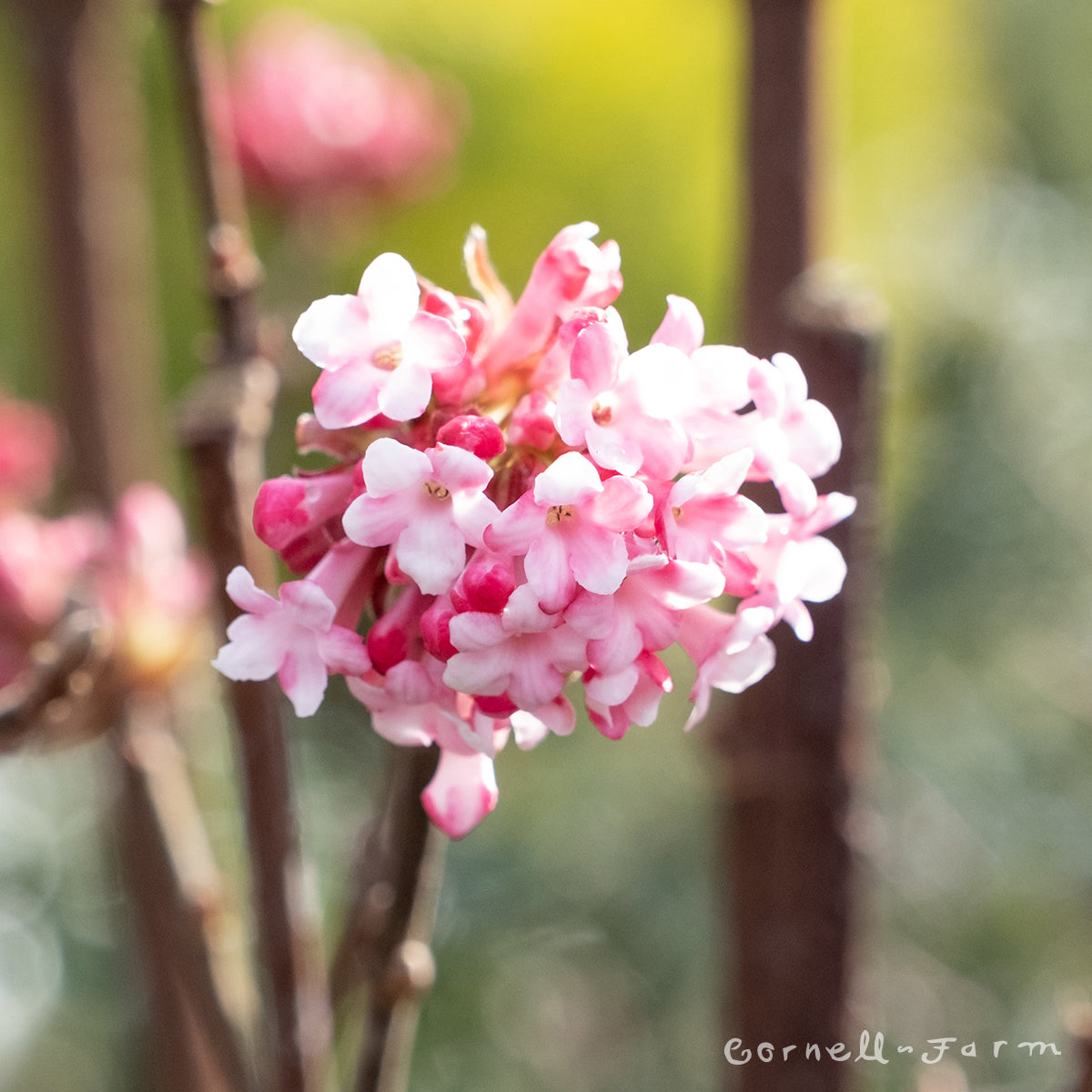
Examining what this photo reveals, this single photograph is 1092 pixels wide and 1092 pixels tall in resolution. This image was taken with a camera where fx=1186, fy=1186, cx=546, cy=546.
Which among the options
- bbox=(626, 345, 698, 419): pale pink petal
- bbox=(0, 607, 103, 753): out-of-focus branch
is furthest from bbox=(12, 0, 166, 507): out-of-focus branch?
bbox=(626, 345, 698, 419): pale pink petal

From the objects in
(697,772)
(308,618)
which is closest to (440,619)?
(308,618)

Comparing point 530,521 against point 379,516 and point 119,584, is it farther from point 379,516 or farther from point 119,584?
point 119,584

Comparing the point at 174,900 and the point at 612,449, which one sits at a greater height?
the point at 612,449

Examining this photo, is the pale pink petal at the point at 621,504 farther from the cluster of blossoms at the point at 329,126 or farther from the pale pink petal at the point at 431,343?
the cluster of blossoms at the point at 329,126

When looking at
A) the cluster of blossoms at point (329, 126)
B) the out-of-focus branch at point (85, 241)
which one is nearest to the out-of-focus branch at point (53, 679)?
the out-of-focus branch at point (85, 241)

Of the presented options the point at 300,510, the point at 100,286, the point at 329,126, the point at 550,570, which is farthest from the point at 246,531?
the point at 329,126

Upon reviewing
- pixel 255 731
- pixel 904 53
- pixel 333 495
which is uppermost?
pixel 904 53

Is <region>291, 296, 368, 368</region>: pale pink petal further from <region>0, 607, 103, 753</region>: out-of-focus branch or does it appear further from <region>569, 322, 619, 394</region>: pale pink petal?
<region>0, 607, 103, 753</region>: out-of-focus branch

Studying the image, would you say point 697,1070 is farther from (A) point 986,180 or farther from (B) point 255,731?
(A) point 986,180
